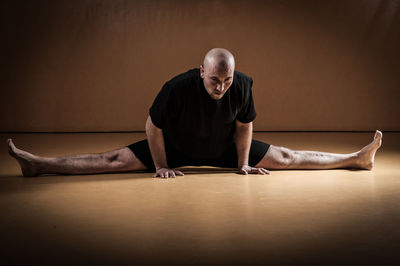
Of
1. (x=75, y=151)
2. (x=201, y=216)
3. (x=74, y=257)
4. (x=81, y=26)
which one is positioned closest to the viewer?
(x=74, y=257)

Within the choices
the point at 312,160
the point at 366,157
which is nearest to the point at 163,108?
the point at 312,160

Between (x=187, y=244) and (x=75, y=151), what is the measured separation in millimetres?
2884

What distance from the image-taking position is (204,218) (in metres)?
2.28

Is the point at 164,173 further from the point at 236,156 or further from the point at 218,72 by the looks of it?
the point at 218,72

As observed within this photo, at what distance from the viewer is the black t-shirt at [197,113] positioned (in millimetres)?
3125

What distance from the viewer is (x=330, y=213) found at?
237 cm

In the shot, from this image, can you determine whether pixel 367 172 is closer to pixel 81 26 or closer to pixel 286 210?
pixel 286 210

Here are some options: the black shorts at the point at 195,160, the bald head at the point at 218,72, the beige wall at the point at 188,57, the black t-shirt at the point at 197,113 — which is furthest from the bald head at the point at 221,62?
the beige wall at the point at 188,57

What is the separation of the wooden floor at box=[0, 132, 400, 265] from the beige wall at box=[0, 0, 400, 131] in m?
3.06

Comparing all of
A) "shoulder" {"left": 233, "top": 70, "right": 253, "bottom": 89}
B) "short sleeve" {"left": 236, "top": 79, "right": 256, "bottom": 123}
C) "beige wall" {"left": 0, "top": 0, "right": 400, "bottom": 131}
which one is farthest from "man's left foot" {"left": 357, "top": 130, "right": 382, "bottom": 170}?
"beige wall" {"left": 0, "top": 0, "right": 400, "bottom": 131}

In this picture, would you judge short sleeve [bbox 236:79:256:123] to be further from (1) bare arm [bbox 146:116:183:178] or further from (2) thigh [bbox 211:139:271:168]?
(1) bare arm [bbox 146:116:183:178]

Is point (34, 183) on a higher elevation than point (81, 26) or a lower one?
lower

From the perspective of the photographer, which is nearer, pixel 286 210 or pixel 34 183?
pixel 286 210

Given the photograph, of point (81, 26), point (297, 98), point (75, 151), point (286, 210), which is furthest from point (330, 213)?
point (81, 26)
